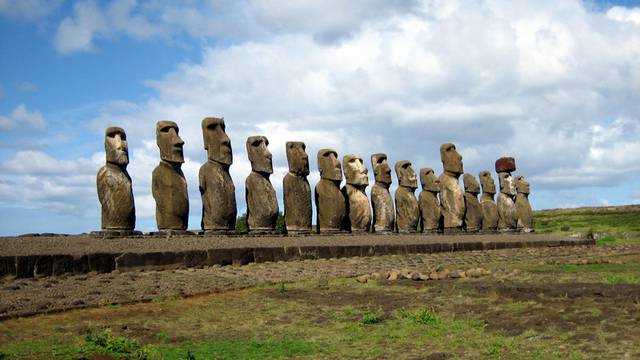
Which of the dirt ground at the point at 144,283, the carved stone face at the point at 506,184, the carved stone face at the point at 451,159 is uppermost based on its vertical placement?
the carved stone face at the point at 451,159

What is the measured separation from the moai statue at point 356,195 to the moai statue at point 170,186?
633 cm

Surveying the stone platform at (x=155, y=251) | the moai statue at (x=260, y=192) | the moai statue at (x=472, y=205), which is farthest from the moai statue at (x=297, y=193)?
the moai statue at (x=472, y=205)

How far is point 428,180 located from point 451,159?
179cm

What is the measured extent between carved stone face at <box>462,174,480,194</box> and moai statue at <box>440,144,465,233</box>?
0.97 metres

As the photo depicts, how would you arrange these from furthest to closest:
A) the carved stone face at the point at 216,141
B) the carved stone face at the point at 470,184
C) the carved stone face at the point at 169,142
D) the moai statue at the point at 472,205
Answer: the carved stone face at the point at 470,184, the moai statue at the point at 472,205, the carved stone face at the point at 216,141, the carved stone face at the point at 169,142

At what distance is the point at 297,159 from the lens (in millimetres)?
17703

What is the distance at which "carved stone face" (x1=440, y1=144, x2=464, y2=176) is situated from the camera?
2419cm

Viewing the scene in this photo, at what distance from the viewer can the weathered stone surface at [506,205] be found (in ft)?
88.9

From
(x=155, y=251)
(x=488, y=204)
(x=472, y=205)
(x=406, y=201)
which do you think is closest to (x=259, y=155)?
(x=155, y=251)

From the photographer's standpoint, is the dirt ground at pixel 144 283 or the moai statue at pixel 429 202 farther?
the moai statue at pixel 429 202

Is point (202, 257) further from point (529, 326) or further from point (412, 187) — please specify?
point (412, 187)

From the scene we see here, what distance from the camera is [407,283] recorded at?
9.34 metres

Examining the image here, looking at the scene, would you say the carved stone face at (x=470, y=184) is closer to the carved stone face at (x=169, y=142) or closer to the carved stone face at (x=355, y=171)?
the carved stone face at (x=355, y=171)

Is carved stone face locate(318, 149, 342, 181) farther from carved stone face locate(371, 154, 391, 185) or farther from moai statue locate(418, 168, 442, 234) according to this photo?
moai statue locate(418, 168, 442, 234)
